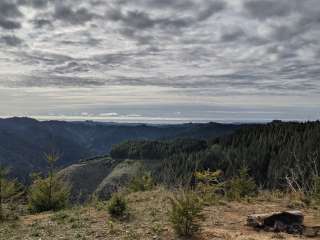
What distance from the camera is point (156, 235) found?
12.2 m

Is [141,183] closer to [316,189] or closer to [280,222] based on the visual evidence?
[316,189]

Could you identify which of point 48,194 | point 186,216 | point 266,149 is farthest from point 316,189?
point 266,149

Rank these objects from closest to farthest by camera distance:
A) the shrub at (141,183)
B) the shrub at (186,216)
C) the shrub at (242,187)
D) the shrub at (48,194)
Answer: the shrub at (186,216) → the shrub at (242,187) → the shrub at (48,194) → the shrub at (141,183)

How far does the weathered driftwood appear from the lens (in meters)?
12.0

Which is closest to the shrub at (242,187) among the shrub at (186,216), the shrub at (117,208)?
the shrub at (117,208)

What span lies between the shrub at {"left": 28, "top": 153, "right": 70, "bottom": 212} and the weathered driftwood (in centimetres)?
1145

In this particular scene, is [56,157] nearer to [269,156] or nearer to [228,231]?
[228,231]

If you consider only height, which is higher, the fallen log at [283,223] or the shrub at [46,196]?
the fallen log at [283,223]

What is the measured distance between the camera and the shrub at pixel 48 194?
66.1 ft

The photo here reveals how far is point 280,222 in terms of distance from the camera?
12.2 meters

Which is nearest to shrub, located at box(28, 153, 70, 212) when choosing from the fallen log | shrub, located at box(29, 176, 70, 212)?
shrub, located at box(29, 176, 70, 212)

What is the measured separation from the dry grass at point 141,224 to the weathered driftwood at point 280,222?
1.45 feet

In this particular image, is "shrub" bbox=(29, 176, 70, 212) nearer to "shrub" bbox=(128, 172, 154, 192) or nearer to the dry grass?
the dry grass

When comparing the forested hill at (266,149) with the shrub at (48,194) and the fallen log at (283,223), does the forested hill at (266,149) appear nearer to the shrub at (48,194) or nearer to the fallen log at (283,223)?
the shrub at (48,194)
